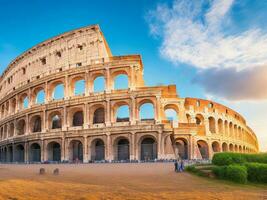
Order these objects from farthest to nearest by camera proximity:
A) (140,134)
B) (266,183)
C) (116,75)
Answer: (116,75)
(140,134)
(266,183)

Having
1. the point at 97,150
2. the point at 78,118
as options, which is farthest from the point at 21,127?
the point at 97,150

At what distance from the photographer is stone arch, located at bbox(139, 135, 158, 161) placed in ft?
94.5

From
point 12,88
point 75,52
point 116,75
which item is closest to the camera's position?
point 116,75

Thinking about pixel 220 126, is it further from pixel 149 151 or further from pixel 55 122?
pixel 55 122

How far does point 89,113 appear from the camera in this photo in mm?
29891

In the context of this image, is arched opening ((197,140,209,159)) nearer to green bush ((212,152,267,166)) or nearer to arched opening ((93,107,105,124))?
arched opening ((93,107,105,124))

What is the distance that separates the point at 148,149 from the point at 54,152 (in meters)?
12.4

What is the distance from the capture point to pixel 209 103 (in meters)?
41.5

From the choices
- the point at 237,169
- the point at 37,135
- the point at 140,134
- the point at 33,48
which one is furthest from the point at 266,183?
the point at 33,48

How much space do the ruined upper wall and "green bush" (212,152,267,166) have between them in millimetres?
19746

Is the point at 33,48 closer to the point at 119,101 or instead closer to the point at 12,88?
the point at 12,88

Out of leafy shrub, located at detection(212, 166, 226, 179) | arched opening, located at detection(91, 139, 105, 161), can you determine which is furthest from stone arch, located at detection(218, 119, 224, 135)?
leafy shrub, located at detection(212, 166, 226, 179)

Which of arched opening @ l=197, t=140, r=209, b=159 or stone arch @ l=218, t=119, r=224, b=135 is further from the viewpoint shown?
stone arch @ l=218, t=119, r=224, b=135

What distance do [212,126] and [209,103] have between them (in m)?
3.76
